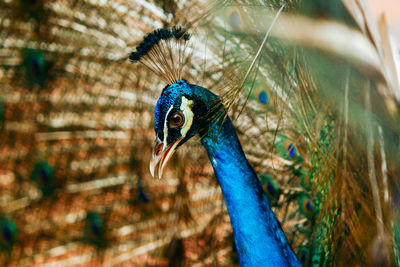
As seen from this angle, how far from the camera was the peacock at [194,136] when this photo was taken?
0.85 metres

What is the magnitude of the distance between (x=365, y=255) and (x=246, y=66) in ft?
2.18

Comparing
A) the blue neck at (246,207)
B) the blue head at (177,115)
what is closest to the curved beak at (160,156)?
the blue head at (177,115)

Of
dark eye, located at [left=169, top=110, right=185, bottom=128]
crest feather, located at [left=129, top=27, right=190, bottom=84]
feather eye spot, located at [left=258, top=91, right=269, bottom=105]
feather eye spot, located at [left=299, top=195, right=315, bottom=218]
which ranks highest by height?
crest feather, located at [left=129, top=27, right=190, bottom=84]

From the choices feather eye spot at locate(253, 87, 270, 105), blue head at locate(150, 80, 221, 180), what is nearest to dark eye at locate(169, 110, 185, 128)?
blue head at locate(150, 80, 221, 180)

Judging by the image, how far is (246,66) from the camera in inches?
29.3

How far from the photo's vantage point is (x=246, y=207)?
2.85ft

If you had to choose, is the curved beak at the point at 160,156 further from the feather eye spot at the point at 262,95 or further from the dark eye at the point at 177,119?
the feather eye spot at the point at 262,95

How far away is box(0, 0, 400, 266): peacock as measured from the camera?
85 cm

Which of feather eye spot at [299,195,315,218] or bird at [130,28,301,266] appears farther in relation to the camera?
feather eye spot at [299,195,315,218]

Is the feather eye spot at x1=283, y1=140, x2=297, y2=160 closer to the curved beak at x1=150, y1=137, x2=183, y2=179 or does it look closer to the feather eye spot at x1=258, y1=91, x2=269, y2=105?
the feather eye spot at x1=258, y1=91, x2=269, y2=105

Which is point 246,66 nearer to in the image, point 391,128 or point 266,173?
point 266,173

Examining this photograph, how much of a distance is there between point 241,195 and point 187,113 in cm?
23

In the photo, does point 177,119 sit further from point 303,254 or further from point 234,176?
point 303,254

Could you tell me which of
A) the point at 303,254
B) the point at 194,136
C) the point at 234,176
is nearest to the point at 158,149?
the point at 234,176
